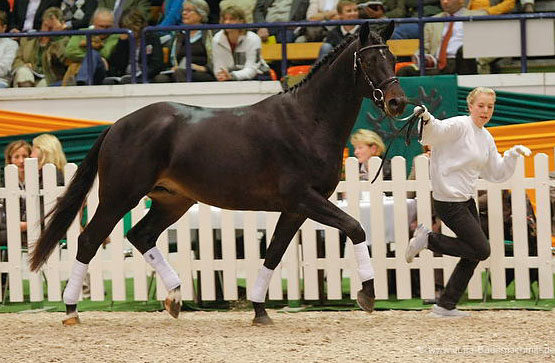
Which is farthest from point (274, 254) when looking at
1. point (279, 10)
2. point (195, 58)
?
point (279, 10)

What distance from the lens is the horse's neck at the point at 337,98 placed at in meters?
7.58

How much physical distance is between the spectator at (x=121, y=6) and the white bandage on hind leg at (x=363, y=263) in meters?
7.10

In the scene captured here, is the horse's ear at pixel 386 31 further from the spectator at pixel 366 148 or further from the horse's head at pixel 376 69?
the spectator at pixel 366 148

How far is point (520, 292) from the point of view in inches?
340

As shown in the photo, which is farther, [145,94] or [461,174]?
[145,94]

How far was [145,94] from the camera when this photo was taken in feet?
39.5

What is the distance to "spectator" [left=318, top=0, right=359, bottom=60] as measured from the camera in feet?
39.5

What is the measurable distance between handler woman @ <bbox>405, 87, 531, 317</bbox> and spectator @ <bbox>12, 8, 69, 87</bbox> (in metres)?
6.05

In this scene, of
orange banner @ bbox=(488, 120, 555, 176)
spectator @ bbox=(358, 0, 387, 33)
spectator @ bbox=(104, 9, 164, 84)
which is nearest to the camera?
orange banner @ bbox=(488, 120, 555, 176)

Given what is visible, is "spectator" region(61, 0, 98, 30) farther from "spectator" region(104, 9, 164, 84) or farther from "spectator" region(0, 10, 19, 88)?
"spectator" region(0, 10, 19, 88)

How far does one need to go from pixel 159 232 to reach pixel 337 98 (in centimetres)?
173

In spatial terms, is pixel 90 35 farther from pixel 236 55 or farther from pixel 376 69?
pixel 376 69

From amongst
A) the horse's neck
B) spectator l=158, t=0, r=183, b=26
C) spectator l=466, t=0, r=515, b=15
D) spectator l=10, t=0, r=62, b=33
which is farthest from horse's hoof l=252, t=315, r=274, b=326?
spectator l=10, t=0, r=62, b=33

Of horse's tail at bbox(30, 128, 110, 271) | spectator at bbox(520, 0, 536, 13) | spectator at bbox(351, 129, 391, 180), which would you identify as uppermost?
spectator at bbox(520, 0, 536, 13)
